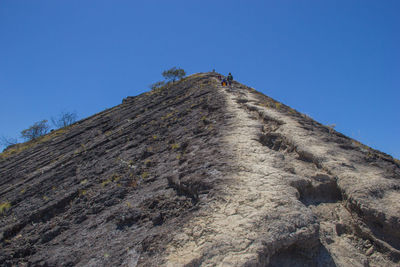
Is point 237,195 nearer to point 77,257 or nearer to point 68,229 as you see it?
point 77,257

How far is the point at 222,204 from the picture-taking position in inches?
147

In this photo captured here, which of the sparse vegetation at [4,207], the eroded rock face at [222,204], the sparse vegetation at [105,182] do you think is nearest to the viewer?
the eroded rock face at [222,204]

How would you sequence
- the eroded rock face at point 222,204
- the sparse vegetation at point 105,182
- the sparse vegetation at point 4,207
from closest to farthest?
the eroded rock face at point 222,204
the sparse vegetation at point 105,182
the sparse vegetation at point 4,207

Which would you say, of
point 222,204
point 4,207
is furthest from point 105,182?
point 222,204

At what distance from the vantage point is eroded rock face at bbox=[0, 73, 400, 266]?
3270mm

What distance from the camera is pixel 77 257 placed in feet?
13.7

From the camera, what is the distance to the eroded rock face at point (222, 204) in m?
3.27

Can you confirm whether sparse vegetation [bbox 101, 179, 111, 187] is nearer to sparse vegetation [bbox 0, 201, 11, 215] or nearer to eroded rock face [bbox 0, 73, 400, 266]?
eroded rock face [bbox 0, 73, 400, 266]

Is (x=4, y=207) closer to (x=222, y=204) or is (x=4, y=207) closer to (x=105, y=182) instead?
(x=105, y=182)

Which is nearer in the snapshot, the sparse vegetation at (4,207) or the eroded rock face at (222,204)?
the eroded rock face at (222,204)

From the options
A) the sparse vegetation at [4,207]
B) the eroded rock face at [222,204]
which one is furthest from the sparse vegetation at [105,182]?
the sparse vegetation at [4,207]

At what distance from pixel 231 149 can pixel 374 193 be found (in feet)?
8.16

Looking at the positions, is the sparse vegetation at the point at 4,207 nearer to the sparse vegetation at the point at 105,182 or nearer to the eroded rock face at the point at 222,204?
the eroded rock face at the point at 222,204

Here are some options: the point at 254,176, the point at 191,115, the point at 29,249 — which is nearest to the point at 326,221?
the point at 254,176
